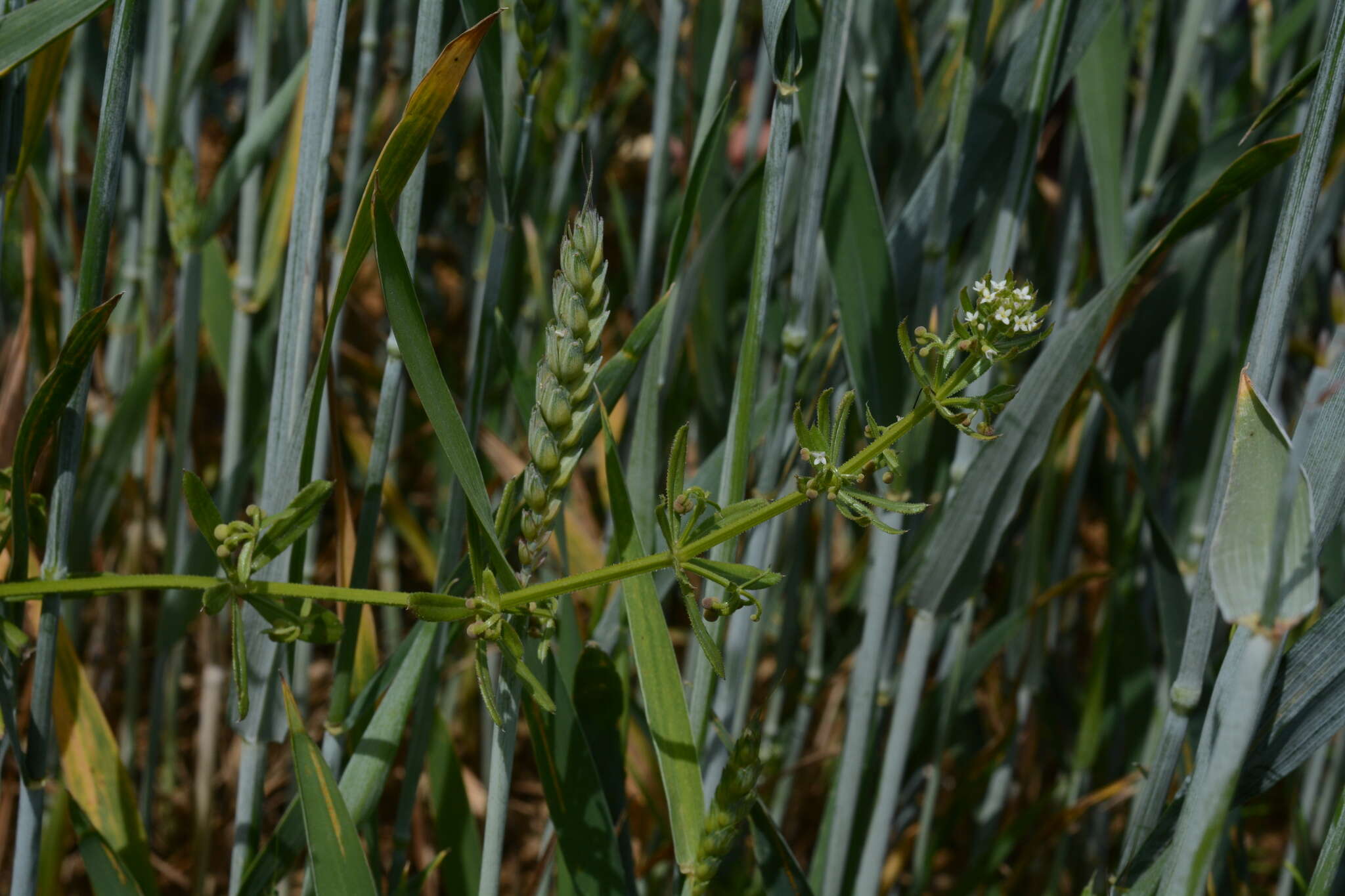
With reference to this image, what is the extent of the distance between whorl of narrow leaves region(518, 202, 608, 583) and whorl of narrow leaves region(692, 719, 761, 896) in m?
0.12

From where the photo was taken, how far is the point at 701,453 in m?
0.83

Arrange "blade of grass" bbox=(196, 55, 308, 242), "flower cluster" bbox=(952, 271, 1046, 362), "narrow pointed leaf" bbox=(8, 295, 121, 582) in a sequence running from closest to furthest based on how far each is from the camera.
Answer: "flower cluster" bbox=(952, 271, 1046, 362)
"narrow pointed leaf" bbox=(8, 295, 121, 582)
"blade of grass" bbox=(196, 55, 308, 242)

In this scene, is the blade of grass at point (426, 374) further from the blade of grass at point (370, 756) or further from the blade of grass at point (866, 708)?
the blade of grass at point (866, 708)

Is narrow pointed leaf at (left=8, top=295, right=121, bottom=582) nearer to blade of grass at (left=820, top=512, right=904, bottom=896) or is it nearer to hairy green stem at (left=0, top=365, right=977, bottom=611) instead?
hairy green stem at (left=0, top=365, right=977, bottom=611)

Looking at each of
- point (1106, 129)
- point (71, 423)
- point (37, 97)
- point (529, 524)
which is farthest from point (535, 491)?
point (1106, 129)

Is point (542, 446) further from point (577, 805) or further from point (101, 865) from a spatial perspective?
point (101, 865)

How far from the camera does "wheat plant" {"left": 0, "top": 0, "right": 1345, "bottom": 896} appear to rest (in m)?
0.40

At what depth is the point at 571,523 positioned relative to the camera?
0.78 m

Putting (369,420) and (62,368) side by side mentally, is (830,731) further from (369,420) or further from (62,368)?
(62,368)

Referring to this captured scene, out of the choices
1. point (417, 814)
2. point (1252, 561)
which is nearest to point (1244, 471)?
point (1252, 561)

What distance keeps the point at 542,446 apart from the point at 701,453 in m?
0.47

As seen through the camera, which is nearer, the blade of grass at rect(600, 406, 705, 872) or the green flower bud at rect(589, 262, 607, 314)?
the green flower bud at rect(589, 262, 607, 314)

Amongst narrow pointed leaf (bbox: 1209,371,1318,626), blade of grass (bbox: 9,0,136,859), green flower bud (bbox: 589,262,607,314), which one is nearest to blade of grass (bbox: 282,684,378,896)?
blade of grass (bbox: 9,0,136,859)

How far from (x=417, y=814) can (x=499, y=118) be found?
1.83 ft
